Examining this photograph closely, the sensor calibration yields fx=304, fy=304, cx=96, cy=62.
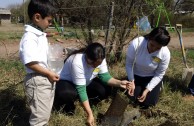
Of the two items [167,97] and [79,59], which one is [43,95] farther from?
[167,97]

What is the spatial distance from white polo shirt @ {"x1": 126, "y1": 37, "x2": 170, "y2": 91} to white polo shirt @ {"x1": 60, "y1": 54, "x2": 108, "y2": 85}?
0.45 metres

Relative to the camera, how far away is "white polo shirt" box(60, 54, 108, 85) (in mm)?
2932

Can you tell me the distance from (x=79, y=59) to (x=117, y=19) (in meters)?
2.21

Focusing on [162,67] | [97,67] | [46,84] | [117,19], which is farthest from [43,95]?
[117,19]

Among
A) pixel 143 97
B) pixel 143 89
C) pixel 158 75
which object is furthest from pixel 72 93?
pixel 158 75

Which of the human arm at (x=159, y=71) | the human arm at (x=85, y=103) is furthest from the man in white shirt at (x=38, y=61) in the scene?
the human arm at (x=159, y=71)

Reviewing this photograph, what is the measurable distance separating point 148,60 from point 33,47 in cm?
163

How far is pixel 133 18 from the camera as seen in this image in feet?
16.7

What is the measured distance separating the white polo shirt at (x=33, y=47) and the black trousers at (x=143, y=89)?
4.66ft

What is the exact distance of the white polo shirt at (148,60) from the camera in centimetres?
345

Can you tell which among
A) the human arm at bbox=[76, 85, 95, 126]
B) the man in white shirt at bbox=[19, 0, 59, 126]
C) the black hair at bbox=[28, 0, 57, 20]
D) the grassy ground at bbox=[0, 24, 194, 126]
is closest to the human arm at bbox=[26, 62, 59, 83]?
the man in white shirt at bbox=[19, 0, 59, 126]

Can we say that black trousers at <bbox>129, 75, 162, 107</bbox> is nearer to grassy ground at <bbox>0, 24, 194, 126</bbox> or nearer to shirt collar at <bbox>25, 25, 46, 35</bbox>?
grassy ground at <bbox>0, 24, 194, 126</bbox>

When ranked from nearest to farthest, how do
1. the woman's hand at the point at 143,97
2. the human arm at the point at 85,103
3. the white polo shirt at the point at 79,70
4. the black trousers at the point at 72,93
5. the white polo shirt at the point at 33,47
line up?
1. the white polo shirt at the point at 33,47
2. the human arm at the point at 85,103
3. the white polo shirt at the point at 79,70
4. the black trousers at the point at 72,93
5. the woman's hand at the point at 143,97

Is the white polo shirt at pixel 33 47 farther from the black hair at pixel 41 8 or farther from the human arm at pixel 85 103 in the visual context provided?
the human arm at pixel 85 103
